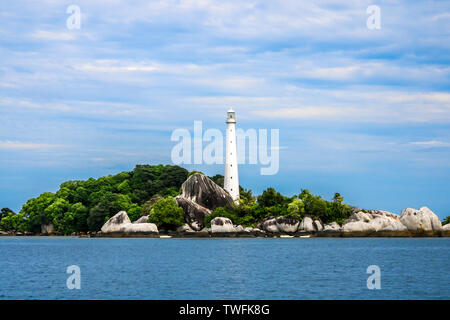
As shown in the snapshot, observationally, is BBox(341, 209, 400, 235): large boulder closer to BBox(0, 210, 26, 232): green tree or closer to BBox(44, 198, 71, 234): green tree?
BBox(44, 198, 71, 234): green tree

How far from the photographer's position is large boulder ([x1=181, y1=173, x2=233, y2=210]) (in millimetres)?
78125

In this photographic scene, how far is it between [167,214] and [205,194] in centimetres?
626

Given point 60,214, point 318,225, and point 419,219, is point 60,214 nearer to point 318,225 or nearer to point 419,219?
point 318,225

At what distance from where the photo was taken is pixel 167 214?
75.2m

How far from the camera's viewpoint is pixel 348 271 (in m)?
33.9

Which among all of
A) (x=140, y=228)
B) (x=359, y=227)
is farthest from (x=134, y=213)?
(x=359, y=227)

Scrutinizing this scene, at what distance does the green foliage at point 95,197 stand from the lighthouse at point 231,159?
53.5 feet

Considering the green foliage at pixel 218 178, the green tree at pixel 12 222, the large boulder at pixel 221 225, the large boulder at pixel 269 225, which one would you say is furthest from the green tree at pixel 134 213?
the green tree at pixel 12 222

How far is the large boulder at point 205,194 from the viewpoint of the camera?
256ft

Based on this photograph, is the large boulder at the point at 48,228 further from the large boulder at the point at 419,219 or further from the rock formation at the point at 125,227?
the large boulder at the point at 419,219

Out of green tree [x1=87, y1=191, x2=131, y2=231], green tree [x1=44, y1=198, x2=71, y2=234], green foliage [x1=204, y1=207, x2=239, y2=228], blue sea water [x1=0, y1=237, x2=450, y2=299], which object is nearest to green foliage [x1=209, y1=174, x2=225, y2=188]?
green tree [x1=87, y1=191, x2=131, y2=231]
